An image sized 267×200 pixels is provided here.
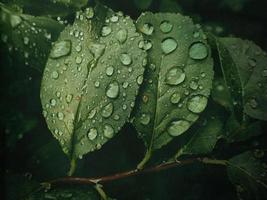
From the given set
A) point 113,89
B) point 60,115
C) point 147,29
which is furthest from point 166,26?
point 60,115

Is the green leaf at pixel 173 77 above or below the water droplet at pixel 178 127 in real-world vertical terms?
above

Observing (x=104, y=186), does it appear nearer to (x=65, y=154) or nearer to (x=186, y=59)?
(x=65, y=154)

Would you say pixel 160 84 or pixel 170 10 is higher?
pixel 170 10

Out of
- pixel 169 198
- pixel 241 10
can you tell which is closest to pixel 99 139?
pixel 169 198

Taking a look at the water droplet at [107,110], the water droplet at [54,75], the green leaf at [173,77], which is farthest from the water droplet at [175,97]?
the water droplet at [54,75]

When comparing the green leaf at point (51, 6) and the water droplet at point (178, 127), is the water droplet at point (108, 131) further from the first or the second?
the green leaf at point (51, 6)

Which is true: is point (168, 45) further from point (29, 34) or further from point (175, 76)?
point (29, 34)

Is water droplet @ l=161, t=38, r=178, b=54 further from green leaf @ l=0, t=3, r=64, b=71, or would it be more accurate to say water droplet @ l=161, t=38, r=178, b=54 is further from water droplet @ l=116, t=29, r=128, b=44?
green leaf @ l=0, t=3, r=64, b=71
